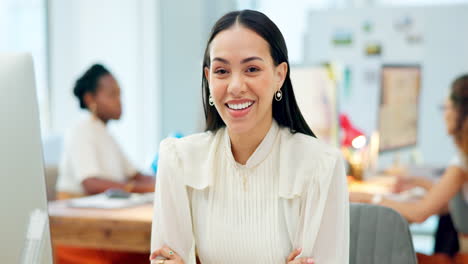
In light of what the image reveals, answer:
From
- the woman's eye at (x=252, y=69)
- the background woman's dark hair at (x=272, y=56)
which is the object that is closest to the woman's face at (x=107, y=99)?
the background woman's dark hair at (x=272, y=56)

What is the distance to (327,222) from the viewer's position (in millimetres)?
1533

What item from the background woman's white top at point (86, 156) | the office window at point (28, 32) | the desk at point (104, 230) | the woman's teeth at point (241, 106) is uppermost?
the office window at point (28, 32)

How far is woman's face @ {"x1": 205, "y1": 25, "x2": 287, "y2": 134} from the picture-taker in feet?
5.01

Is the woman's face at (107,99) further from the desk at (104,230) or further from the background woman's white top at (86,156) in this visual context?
the desk at (104,230)

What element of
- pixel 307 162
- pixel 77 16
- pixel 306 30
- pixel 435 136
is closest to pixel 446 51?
pixel 435 136

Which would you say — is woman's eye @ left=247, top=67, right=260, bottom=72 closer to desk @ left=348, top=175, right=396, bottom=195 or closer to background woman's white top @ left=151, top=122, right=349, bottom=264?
background woman's white top @ left=151, top=122, right=349, bottom=264

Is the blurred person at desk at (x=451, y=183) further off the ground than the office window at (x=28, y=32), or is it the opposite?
the office window at (x=28, y=32)

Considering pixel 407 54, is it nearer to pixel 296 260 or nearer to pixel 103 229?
pixel 103 229

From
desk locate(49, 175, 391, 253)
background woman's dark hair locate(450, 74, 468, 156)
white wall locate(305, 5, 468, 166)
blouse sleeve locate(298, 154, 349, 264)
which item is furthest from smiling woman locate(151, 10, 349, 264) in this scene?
white wall locate(305, 5, 468, 166)

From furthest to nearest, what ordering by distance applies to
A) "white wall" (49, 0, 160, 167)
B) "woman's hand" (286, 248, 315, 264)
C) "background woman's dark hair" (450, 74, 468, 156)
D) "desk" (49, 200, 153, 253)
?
"white wall" (49, 0, 160, 167) → "background woman's dark hair" (450, 74, 468, 156) → "desk" (49, 200, 153, 253) → "woman's hand" (286, 248, 315, 264)

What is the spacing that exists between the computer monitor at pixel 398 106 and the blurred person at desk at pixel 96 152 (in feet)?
4.71

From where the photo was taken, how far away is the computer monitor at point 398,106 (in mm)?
3809

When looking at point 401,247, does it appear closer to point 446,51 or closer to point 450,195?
point 450,195

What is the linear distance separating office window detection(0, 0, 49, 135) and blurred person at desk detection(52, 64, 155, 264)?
154cm
